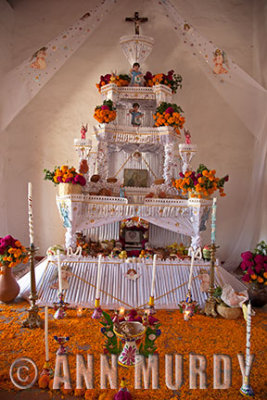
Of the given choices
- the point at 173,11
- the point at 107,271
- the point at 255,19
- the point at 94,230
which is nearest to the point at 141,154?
the point at 94,230

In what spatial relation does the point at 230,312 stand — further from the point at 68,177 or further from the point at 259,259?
the point at 68,177

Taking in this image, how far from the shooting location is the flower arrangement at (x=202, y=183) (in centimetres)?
579

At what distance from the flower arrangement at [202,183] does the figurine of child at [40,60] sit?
4700mm

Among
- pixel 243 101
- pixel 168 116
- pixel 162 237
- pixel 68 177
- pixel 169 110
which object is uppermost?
pixel 243 101

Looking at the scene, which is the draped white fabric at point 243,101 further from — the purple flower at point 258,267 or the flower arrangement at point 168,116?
the purple flower at point 258,267

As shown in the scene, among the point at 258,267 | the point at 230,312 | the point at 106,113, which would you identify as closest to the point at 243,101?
the point at 106,113

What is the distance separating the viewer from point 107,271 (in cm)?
549

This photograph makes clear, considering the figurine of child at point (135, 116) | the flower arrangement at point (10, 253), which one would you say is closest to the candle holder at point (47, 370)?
the flower arrangement at point (10, 253)

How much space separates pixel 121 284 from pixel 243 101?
18.8 ft

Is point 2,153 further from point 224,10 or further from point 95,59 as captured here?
point 224,10

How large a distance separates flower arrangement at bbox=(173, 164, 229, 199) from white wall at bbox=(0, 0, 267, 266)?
10.6ft

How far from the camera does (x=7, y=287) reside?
498 cm

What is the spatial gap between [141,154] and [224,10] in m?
5.32

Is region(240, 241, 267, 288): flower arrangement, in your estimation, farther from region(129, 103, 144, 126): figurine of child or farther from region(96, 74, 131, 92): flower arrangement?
region(96, 74, 131, 92): flower arrangement
